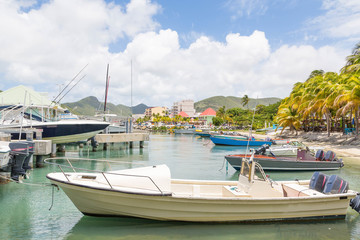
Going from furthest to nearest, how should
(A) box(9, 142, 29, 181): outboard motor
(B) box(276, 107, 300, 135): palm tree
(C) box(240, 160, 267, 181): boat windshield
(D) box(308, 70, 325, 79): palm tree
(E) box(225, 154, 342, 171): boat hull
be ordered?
1. (D) box(308, 70, 325, 79): palm tree
2. (B) box(276, 107, 300, 135): palm tree
3. (E) box(225, 154, 342, 171): boat hull
4. (A) box(9, 142, 29, 181): outboard motor
5. (C) box(240, 160, 267, 181): boat windshield

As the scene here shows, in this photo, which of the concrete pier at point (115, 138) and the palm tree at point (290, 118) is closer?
the concrete pier at point (115, 138)

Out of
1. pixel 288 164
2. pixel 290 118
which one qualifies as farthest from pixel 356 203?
pixel 290 118

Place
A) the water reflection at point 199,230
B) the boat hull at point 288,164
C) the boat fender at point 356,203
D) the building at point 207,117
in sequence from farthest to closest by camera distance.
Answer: the building at point 207,117 → the boat hull at point 288,164 → the boat fender at point 356,203 → the water reflection at point 199,230

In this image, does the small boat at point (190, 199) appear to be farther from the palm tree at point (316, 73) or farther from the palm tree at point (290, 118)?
the palm tree at point (316, 73)

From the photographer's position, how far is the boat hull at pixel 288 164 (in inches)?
696

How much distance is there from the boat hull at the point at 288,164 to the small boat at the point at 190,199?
27.8 ft

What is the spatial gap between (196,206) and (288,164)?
38.7 feet

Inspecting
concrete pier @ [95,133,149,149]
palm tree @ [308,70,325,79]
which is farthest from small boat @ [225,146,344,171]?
palm tree @ [308,70,325,79]

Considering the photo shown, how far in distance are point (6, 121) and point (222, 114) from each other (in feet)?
317

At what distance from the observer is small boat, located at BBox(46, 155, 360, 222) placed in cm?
793

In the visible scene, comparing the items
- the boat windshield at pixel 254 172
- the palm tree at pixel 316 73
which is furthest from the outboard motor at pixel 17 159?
the palm tree at pixel 316 73

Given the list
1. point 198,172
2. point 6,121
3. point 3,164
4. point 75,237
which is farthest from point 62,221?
point 6,121

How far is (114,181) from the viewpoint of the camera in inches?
328

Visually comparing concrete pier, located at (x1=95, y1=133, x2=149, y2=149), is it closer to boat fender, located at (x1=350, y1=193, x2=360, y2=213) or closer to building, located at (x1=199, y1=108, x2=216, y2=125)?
boat fender, located at (x1=350, y1=193, x2=360, y2=213)
